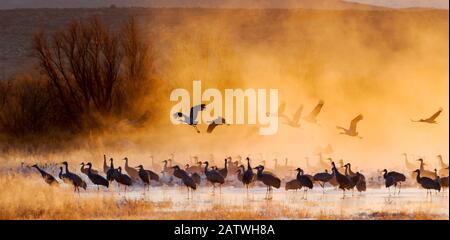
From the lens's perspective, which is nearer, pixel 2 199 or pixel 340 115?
pixel 2 199

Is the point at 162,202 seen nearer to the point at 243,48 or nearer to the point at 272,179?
the point at 272,179

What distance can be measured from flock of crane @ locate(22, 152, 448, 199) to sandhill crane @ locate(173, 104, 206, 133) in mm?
669

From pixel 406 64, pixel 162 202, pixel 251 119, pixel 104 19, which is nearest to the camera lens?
pixel 162 202

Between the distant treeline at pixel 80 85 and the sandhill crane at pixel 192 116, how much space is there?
90 cm

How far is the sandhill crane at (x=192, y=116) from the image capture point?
16953 millimetres

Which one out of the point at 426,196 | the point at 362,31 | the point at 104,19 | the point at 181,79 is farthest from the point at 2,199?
the point at 362,31

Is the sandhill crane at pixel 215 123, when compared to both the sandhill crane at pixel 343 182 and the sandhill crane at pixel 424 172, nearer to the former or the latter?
the sandhill crane at pixel 343 182

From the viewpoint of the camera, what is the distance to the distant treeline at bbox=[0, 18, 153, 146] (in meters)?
17.6

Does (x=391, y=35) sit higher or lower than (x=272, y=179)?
higher

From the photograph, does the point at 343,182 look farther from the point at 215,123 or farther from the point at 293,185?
the point at 215,123

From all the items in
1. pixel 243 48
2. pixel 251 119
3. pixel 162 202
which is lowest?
pixel 162 202

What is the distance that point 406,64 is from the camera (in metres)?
18.8

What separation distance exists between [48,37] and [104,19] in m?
1.42

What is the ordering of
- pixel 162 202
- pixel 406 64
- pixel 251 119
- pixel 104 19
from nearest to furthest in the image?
pixel 162 202
pixel 251 119
pixel 406 64
pixel 104 19
